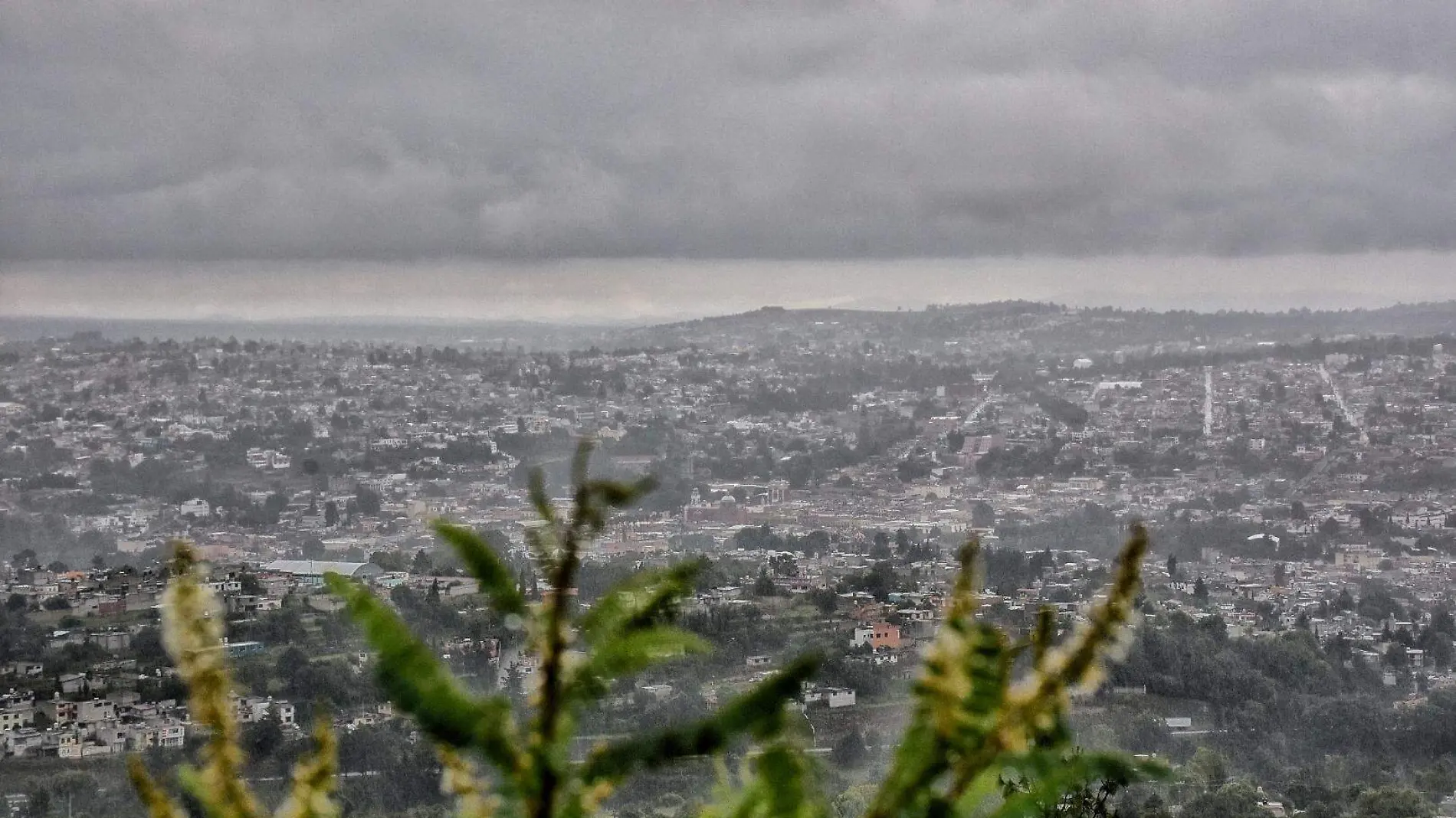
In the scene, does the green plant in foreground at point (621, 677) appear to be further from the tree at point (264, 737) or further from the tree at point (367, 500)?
the tree at point (367, 500)

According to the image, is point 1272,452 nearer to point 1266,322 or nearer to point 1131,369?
point 1131,369

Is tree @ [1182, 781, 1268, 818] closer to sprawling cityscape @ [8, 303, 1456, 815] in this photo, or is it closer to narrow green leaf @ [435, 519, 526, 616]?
sprawling cityscape @ [8, 303, 1456, 815]

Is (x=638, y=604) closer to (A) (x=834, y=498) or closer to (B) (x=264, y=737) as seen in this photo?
(B) (x=264, y=737)

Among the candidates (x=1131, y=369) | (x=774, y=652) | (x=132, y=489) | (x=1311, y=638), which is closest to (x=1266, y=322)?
(x=1131, y=369)

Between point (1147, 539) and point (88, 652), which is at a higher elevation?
point (1147, 539)

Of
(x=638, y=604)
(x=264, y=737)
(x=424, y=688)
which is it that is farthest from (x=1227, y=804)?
(x=424, y=688)

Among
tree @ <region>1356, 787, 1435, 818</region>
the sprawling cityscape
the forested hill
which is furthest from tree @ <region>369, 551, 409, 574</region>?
the forested hill
